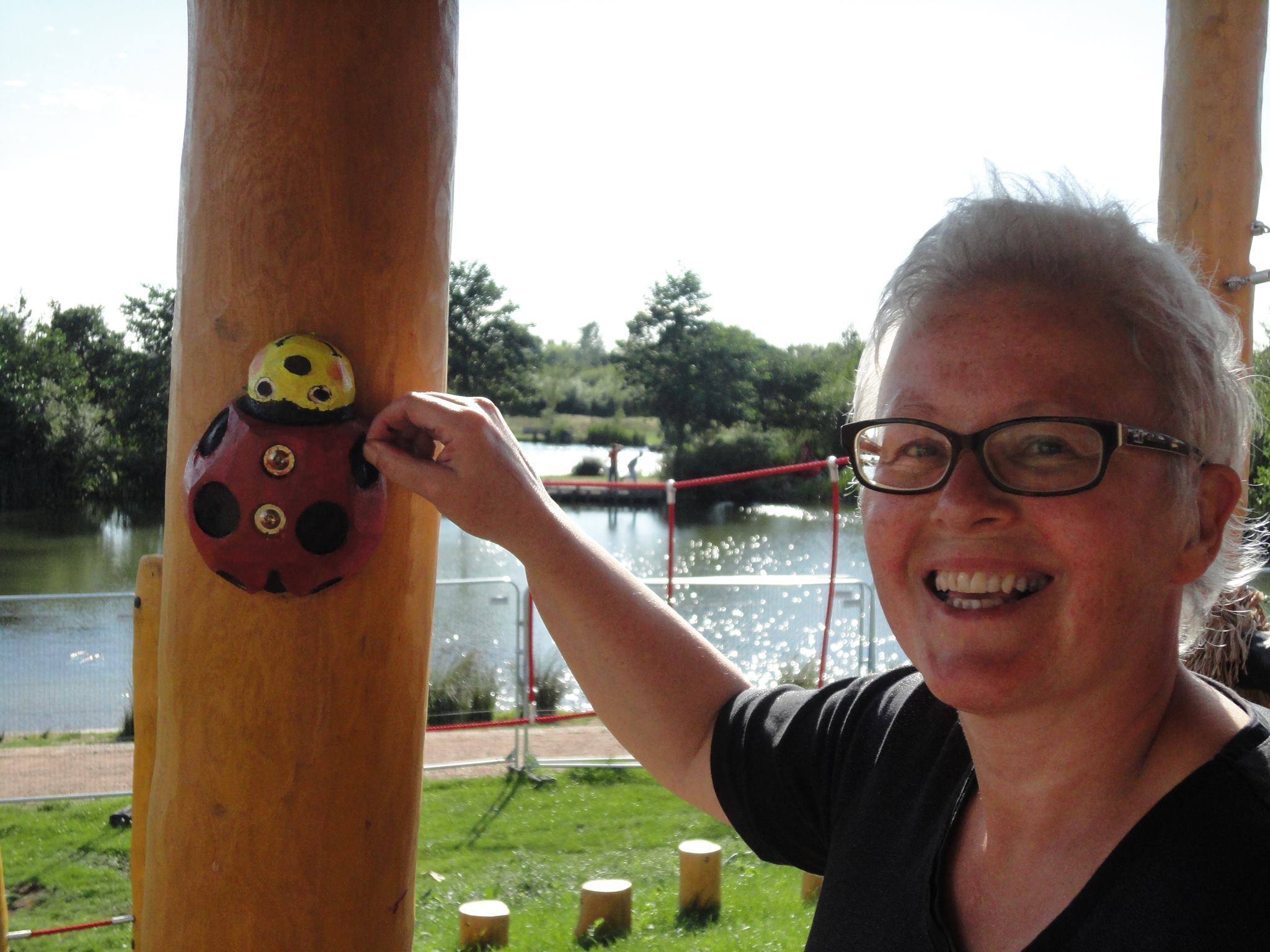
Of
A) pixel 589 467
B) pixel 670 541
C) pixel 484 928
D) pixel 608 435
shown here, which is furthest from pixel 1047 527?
pixel 608 435

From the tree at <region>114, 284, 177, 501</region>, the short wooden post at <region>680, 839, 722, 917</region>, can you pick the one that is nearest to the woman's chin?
the short wooden post at <region>680, 839, 722, 917</region>

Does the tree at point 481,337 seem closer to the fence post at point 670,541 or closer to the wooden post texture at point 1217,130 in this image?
the fence post at point 670,541

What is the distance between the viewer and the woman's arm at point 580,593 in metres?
1.30

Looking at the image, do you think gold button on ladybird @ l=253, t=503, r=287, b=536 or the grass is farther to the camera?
the grass

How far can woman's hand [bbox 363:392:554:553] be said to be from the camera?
1285 millimetres

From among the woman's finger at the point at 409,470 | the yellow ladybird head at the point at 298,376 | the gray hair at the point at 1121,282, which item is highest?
the gray hair at the point at 1121,282

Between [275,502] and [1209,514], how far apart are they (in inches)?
38.9

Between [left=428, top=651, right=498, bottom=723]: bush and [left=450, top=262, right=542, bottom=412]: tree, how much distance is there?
2470mm

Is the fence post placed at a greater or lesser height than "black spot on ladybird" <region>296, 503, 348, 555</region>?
lesser

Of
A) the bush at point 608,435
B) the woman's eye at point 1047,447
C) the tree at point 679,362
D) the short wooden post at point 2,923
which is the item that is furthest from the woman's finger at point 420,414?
the tree at point 679,362

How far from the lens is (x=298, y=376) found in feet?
4.06

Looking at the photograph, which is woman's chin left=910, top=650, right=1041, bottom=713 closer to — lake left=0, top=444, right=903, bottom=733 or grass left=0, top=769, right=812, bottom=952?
lake left=0, top=444, right=903, bottom=733

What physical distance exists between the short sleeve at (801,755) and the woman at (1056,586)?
9 cm

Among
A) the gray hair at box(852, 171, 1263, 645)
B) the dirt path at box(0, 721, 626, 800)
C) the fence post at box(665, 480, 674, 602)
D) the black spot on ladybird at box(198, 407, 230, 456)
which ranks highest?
the gray hair at box(852, 171, 1263, 645)
